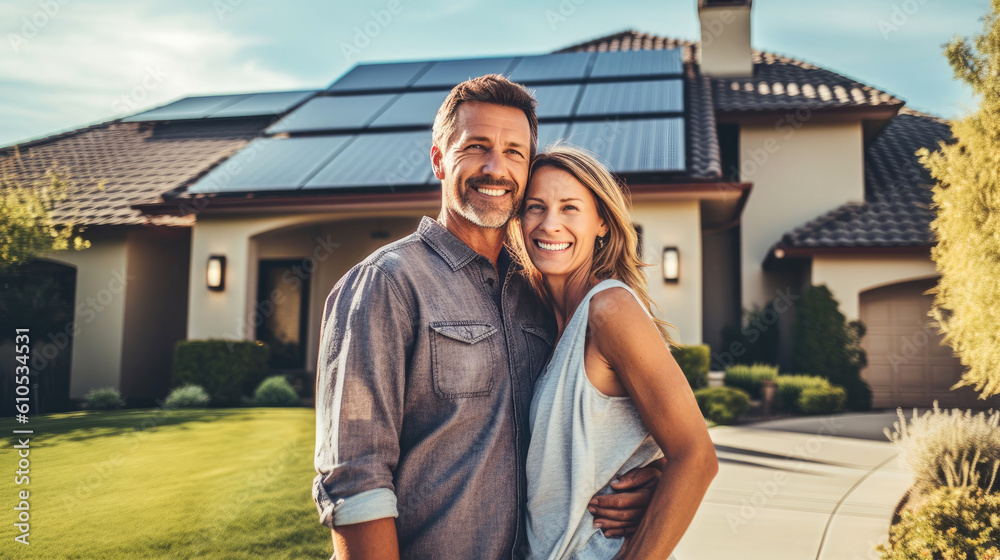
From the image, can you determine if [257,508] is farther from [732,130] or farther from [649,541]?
[732,130]

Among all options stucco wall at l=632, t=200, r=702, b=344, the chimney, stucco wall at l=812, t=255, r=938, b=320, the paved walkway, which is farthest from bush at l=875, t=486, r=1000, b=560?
the chimney

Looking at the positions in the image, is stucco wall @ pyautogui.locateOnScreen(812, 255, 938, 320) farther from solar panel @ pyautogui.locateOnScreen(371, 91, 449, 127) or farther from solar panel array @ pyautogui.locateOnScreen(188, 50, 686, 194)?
solar panel @ pyautogui.locateOnScreen(371, 91, 449, 127)

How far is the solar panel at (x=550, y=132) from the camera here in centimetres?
1000

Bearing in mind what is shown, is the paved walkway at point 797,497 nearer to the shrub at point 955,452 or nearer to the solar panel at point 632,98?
the shrub at point 955,452

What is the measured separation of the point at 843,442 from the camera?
7.61 meters

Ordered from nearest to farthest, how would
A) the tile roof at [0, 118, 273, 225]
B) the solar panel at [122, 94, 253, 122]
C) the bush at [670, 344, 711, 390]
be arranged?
1. the bush at [670, 344, 711, 390]
2. the tile roof at [0, 118, 273, 225]
3. the solar panel at [122, 94, 253, 122]

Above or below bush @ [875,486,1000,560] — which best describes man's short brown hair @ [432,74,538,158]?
above

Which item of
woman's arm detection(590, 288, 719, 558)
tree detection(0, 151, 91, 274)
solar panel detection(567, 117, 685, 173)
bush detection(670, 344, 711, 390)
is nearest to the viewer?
woman's arm detection(590, 288, 719, 558)

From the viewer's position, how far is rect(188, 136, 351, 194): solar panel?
1075 cm

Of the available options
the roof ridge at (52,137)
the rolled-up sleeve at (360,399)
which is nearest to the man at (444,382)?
the rolled-up sleeve at (360,399)

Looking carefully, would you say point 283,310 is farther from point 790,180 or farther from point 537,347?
point 537,347

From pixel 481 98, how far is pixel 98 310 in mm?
11886

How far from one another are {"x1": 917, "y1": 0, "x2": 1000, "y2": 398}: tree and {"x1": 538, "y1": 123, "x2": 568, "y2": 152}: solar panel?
5.57m

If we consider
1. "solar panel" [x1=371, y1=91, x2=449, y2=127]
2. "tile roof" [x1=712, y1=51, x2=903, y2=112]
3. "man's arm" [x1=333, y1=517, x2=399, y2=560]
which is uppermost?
"tile roof" [x1=712, y1=51, x2=903, y2=112]
